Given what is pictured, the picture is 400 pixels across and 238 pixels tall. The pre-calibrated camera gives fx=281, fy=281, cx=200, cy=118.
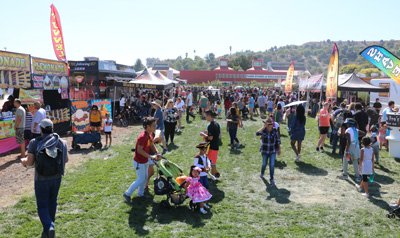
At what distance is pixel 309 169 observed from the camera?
8.07 metres

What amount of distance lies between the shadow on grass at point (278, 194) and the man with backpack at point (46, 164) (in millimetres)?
4098

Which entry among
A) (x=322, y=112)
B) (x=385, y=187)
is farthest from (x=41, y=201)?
(x=322, y=112)

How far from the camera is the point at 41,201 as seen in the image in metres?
4.12

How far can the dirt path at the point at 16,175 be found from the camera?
597 cm

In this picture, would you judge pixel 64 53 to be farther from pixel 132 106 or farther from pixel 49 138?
pixel 49 138

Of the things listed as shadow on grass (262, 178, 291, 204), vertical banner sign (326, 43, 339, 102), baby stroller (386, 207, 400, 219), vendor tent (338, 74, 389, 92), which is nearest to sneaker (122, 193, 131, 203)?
shadow on grass (262, 178, 291, 204)

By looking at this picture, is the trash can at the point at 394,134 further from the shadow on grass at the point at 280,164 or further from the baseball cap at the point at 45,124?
the baseball cap at the point at 45,124

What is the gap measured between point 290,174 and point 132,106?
11862 mm

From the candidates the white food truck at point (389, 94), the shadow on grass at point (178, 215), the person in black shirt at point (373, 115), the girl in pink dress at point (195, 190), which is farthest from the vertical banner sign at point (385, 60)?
the white food truck at point (389, 94)

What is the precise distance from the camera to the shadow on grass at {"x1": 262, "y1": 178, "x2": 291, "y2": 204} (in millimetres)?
5875

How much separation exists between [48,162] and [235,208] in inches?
134

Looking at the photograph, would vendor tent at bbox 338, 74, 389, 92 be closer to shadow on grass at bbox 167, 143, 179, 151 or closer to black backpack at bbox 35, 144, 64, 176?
shadow on grass at bbox 167, 143, 179, 151

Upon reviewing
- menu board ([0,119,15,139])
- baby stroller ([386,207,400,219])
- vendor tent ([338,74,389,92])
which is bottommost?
baby stroller ([386,207,400,219])

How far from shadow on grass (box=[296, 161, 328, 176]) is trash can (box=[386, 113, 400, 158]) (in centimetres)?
317
